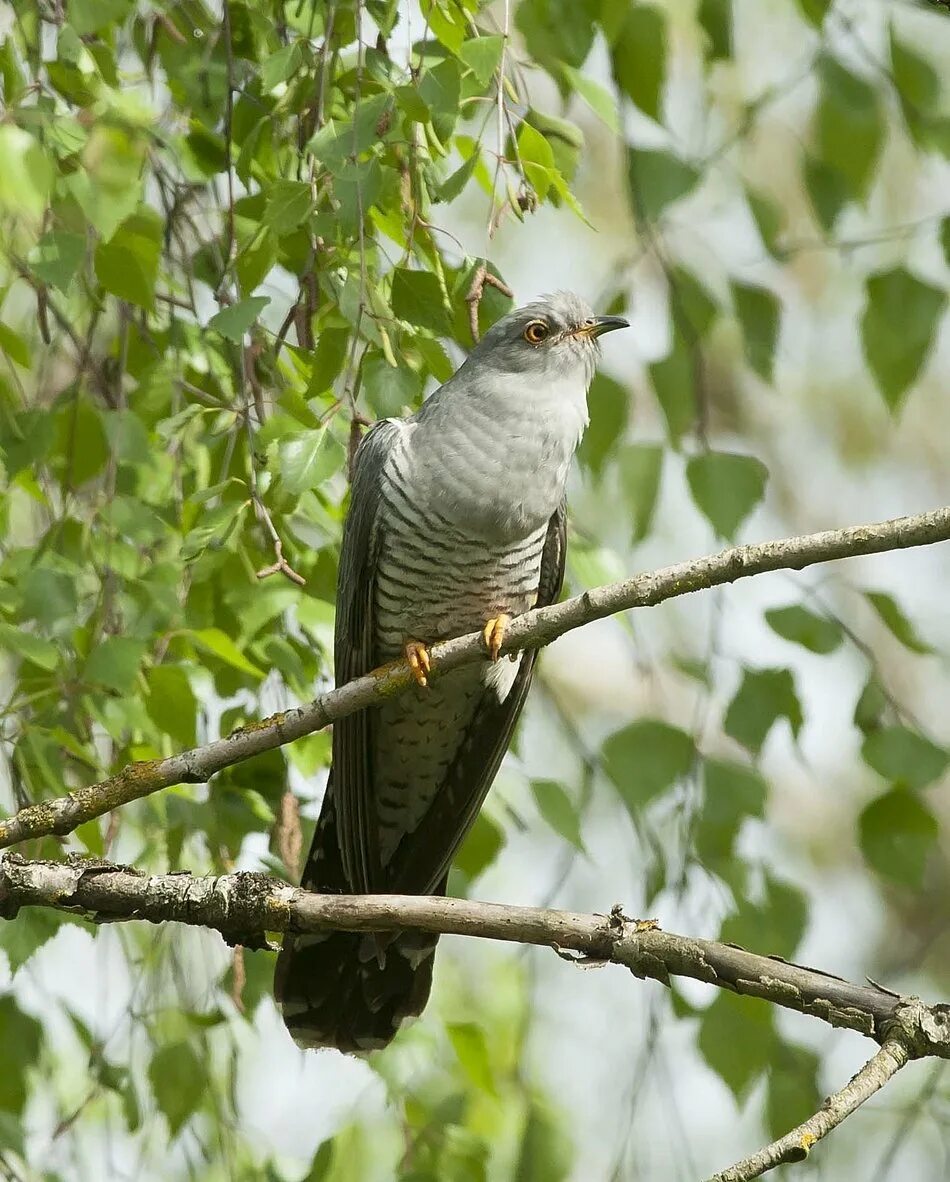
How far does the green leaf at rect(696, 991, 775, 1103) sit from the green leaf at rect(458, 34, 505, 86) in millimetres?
1638

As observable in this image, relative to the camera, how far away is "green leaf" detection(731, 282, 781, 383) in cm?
266

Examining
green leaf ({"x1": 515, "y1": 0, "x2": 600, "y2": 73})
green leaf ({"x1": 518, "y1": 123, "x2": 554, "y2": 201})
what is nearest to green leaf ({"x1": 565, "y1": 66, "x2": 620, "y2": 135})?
green leaf ({"x1": 515, "y1": 0, "x2": 600, "y2": 73})

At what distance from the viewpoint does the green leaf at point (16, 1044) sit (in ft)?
8.32

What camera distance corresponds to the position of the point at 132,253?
2131 mm

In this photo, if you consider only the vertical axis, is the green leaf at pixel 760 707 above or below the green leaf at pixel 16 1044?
above

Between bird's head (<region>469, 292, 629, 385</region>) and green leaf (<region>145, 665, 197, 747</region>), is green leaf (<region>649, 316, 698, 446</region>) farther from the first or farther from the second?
green leaf (<region>145, 665, 197, 747</region>)

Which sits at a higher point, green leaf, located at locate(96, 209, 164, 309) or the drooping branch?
green leaf, located at locate(96, 209, 164, 309)

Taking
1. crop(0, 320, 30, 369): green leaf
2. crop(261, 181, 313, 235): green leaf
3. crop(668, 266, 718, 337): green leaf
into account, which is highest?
crop(668, 266, 718, 337): green leaf

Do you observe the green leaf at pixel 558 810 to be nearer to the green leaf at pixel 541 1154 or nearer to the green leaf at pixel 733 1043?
the green leaf at pixel 733 1043

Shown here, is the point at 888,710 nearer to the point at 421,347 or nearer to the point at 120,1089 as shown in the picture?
the point at 421,347

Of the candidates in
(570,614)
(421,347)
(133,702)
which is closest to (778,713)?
(570,614)

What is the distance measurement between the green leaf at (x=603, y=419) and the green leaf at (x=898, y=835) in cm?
83

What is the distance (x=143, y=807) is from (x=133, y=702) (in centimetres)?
43

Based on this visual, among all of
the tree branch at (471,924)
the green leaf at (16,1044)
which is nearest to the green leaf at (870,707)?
the tree branch at (471,924)
